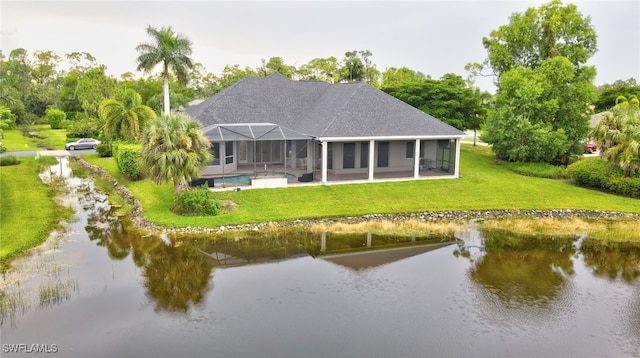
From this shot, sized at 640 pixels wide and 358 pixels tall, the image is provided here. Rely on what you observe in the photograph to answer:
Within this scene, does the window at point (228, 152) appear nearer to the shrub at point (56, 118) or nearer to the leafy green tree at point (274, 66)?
the leafy green tree at point (274, 66)

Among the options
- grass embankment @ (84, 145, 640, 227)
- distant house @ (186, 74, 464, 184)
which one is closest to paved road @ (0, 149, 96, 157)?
grass embankment @ (84, 145, 640, 227)

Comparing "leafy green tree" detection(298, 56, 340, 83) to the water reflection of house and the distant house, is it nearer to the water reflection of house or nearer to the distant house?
the distant house

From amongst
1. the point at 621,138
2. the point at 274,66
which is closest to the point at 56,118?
the point at 274,66

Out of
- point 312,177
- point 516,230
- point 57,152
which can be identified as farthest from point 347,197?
point 57,152

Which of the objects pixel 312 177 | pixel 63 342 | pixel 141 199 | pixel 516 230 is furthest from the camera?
pixel 312 177

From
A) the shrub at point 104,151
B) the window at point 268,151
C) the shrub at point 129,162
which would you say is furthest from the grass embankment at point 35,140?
the window at point 268,151

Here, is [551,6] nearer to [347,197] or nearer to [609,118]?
[609,118]
